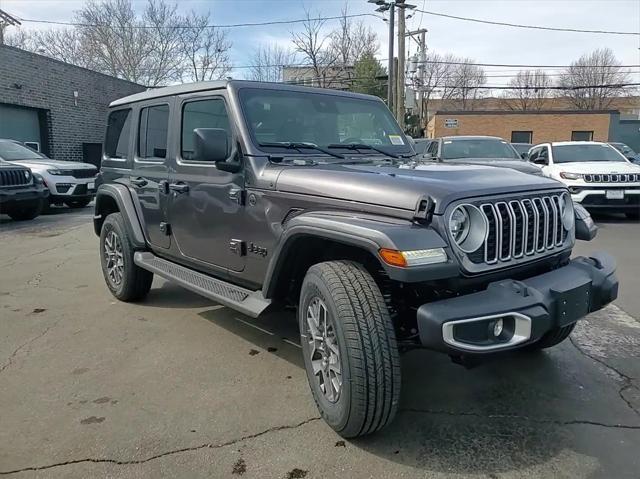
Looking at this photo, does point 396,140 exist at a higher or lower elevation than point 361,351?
higher

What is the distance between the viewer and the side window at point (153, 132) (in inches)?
177

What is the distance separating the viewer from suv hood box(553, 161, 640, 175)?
10094mm

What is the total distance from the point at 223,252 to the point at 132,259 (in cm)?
154

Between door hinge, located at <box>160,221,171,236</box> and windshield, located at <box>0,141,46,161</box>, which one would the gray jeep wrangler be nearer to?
door hinge, located at <box>160,221,171,236</box>

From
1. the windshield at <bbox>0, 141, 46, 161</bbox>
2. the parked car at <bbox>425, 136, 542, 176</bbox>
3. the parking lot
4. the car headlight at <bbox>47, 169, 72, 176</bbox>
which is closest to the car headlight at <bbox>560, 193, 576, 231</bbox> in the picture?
the parking lot

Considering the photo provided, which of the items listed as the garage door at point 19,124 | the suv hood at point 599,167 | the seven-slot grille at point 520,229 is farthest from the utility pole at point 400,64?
the seven-slot grille at point 520,229

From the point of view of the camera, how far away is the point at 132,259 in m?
4.97

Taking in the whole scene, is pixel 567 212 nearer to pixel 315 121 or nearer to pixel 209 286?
pixel 315 121

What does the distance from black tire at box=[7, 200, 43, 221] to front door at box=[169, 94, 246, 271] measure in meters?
8.10

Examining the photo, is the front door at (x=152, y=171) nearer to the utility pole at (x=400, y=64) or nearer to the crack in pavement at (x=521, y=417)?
the crack in pavement at (x=521, y=417)

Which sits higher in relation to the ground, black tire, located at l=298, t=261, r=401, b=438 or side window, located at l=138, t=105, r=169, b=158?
side window, located at l=138, t=105, r=169, b=158

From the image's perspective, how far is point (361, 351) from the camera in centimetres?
252

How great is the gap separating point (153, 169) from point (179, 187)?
566mm

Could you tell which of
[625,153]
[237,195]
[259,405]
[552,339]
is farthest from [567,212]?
[625,153]
